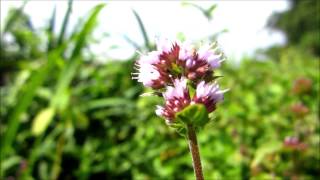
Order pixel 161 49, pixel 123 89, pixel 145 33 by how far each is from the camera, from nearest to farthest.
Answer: pixel 161 49 → pixel 145 33 → pixel 123 89

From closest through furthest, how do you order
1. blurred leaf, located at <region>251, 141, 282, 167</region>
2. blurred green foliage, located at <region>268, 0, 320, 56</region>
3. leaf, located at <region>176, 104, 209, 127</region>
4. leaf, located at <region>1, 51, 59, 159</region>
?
1. leaf, located at <region>176, 104, 209, 127</region>
2. leaf, located at <region>1, 51, 59, 159</region>
3. blurred leaf, located at <region>251, 141, 282, 167</region>
4. blurred green foliage, located at <region>268, 0, 320, 56</region>

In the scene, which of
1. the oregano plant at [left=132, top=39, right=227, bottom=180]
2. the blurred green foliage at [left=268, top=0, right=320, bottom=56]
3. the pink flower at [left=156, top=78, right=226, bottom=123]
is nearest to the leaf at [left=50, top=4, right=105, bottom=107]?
the oregano plant at [left=132, top=39, right=227, bottom=180]

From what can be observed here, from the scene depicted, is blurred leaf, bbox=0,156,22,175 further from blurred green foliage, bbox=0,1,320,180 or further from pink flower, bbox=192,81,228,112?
pink flower, bbox=192,81,228,112

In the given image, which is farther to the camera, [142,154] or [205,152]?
[142,154]

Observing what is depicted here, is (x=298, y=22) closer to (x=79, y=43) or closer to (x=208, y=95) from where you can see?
(x=79, y=43)

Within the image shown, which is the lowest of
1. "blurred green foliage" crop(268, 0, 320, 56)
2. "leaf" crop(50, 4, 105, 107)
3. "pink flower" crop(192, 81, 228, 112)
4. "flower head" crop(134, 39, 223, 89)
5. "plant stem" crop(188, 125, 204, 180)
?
"plant stem" crop(188, 125, 204, 180)

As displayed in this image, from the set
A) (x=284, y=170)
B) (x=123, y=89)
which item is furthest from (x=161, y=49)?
(x=123, y=89)

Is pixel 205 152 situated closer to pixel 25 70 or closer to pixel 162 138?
pixel 162 138
